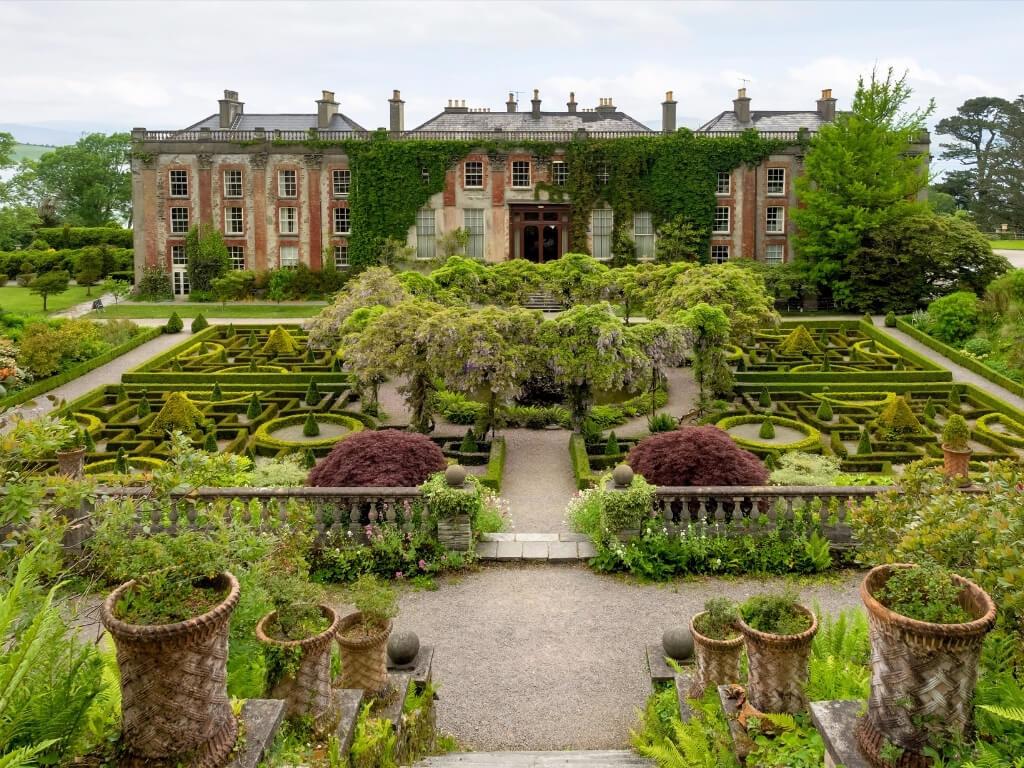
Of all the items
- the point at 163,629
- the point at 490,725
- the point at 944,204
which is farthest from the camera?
the point at 944,204

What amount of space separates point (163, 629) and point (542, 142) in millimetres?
44683

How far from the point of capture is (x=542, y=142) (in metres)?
48.0

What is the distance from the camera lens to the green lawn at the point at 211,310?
141ft

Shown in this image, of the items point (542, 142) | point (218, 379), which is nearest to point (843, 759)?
point (218, 379)

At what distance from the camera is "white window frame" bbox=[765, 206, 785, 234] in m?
48.1

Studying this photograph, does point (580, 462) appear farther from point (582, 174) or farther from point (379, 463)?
point (582, 174)

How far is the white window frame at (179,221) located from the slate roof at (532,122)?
40.8 feet

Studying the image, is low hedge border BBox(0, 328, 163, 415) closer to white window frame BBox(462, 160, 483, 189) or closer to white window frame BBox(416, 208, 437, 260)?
white window frame BBox(416, 208, 437, 260)

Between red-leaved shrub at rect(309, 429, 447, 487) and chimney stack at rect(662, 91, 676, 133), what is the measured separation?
36620 mm

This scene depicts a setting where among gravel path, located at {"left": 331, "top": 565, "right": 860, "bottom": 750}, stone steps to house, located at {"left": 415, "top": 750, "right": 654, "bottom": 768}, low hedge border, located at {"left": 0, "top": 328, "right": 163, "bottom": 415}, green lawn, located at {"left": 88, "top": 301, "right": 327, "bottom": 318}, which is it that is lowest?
gravel path, located at {"left": 331, "top": 565, "right": 860, "bottom": 750}

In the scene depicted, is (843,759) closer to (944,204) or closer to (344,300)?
(344,300)

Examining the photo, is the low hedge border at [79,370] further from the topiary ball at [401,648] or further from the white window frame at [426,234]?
the topiary ball at [401,648]

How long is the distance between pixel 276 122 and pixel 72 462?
3700 centimetres

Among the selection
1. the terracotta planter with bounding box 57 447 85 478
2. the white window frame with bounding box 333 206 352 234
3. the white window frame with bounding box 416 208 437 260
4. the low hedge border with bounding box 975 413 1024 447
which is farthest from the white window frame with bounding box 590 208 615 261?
the terracotta planter with bounding box 57 447 85 478
